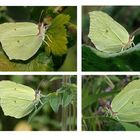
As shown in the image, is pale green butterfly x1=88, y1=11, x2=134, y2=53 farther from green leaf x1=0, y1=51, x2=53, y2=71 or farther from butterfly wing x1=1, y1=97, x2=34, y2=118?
butterfly wing x1=1, y1=97, x2=34, y2=118

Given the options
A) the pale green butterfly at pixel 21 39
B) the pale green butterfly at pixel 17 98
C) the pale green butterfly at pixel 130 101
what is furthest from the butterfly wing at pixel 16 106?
the pale green butterfly at pixel 130 101

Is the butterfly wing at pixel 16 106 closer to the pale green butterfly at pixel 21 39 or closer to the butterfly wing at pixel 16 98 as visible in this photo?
the butterfly wing at pixel 16 98

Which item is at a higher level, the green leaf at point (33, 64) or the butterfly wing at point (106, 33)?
the butterfly wing at point (106, 33)

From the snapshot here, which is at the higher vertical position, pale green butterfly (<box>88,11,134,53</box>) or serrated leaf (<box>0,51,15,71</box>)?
pale green butterfly (<box>88,11,134,53</box>)

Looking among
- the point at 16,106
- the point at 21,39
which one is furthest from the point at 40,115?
the point at 21,39

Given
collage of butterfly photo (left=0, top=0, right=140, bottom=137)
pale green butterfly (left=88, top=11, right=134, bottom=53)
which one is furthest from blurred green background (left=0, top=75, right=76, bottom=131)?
pale green butterfly (left=88, top=11, right=134, bottom=53)

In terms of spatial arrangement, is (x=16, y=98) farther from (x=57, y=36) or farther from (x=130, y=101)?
(x=130, y=101)
